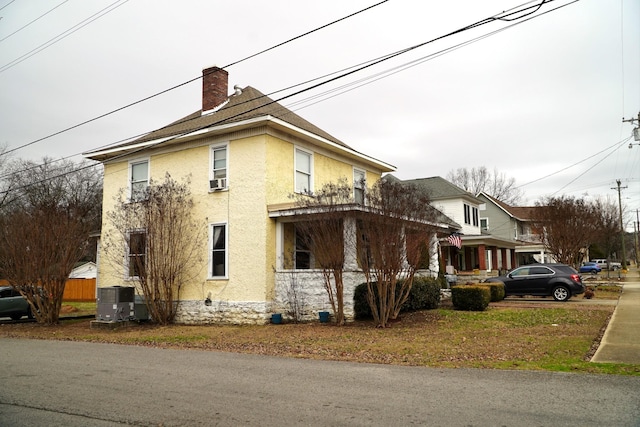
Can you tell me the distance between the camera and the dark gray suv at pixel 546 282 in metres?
20.5

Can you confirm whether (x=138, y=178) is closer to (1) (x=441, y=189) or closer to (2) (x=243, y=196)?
(2) (x=243, y=196)

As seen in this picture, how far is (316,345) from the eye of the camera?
1107 centimetres

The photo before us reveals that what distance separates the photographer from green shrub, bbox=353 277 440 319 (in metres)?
14.5

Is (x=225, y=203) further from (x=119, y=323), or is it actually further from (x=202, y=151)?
(x=119, y=323)

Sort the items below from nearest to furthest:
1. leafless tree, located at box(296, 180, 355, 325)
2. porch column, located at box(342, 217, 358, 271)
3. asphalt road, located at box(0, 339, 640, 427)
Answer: asphalt road, located at box(0, 339, 640, 427) → leafless tree, located at box(296, 180, 355, 325) → porch column, located at box(342, 217, 358, 271)

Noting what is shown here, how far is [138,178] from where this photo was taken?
1894 centimetres

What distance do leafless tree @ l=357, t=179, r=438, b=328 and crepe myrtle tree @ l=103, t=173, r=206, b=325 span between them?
6.21 metres

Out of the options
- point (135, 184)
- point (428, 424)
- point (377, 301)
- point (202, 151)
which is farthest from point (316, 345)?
point (135, 184)

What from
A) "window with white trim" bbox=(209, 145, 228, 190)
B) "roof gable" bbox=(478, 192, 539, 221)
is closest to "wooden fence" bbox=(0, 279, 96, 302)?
"window with white trim" bbox=(209, 145, 228, 190)

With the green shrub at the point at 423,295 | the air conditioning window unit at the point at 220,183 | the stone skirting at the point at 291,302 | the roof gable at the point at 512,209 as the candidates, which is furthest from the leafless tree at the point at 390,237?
the roof gable at the point at 512,209

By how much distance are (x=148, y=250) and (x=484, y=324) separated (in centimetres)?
1049

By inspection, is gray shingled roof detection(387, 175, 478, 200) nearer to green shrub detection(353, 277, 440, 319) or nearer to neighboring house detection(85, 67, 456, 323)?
green shrub detection(353, 277, 440, 319)

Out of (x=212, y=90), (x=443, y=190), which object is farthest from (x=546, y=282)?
(x=443, y=190)

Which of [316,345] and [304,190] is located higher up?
[304,190]
